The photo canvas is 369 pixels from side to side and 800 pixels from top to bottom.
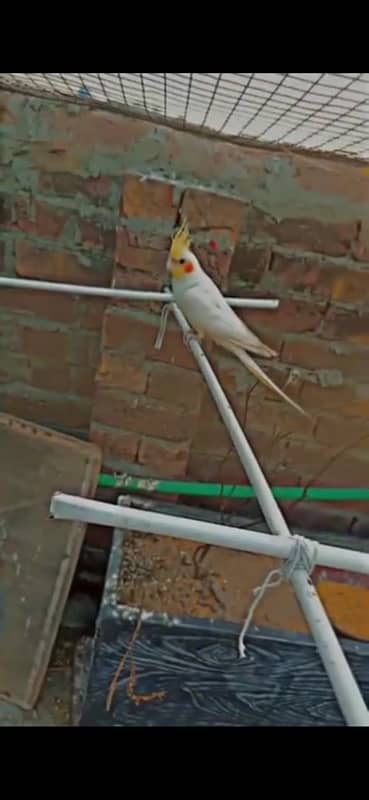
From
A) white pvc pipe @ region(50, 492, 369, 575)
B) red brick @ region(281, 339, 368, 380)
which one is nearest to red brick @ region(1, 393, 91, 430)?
red brick @ region(281, 339, 368, 380)

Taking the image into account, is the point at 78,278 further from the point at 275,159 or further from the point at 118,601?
the point at 118,601

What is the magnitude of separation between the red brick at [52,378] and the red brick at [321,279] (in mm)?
471

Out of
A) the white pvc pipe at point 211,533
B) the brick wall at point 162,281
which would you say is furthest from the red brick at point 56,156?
the white pvc pipe at point 211,533

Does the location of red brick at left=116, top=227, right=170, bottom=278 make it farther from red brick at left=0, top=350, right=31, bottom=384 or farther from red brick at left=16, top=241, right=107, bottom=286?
red brick at left=0, top=350, right=31, bottom=384

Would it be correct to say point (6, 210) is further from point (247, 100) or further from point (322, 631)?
point (322, 631)

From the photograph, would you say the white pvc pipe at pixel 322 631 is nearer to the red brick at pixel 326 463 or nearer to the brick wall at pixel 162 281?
the brick wall at pixel 162 281

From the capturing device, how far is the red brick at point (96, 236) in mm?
1269

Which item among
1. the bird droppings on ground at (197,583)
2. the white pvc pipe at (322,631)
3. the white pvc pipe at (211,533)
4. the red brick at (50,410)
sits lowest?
the bird droppings on ground at (197,583)

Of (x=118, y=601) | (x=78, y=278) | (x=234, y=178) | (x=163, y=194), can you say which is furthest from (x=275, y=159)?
(x=118, y=601)

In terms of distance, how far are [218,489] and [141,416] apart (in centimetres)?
25

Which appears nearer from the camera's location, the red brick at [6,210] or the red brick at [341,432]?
the red brick at [6,210]
